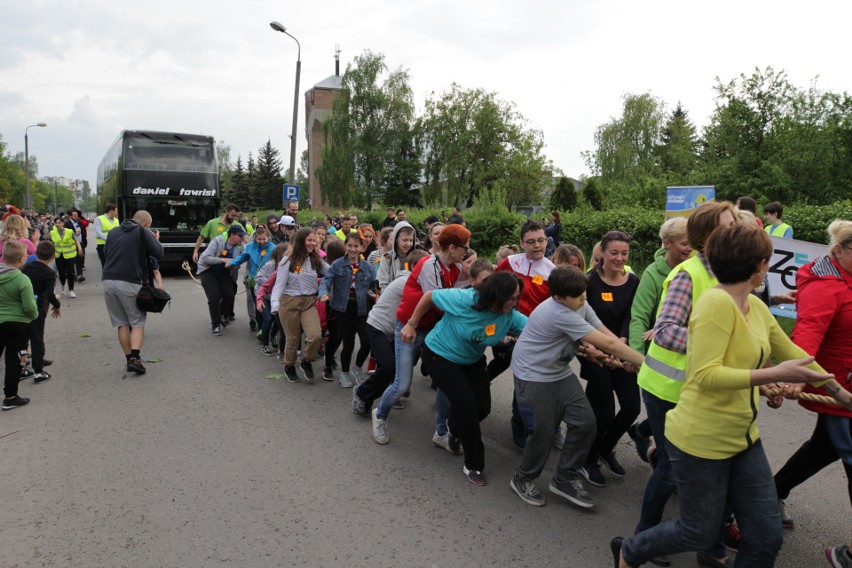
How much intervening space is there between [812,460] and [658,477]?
0.97 metres

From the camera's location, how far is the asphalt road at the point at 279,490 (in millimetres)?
3486

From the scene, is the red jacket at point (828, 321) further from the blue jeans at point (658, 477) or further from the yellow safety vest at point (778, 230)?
the yellow safety vest at point (778, 230)

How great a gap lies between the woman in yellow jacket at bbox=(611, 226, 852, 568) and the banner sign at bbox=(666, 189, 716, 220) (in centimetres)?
887

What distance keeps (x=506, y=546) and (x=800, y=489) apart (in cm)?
226

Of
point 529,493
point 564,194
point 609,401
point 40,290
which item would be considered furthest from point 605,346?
point 564,194

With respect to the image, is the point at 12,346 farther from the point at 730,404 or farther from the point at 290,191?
the point at 290,191

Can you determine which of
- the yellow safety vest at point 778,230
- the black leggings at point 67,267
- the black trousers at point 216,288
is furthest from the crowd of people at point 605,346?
the black leggings at point 67,267

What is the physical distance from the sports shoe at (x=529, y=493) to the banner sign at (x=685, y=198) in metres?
8.14

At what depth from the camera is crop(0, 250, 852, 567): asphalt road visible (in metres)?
3.49

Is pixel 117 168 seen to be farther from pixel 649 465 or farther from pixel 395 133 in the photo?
pixel 395 133

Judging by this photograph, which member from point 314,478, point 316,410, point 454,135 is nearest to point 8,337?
point 316,410

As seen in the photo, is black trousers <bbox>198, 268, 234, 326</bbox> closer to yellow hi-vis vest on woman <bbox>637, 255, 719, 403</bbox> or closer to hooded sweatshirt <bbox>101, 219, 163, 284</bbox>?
hooded sweatshirt <bbox>101, 219, 163, 284</bbox>

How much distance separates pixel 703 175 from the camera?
Result: 21.0m

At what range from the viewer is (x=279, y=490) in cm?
424
